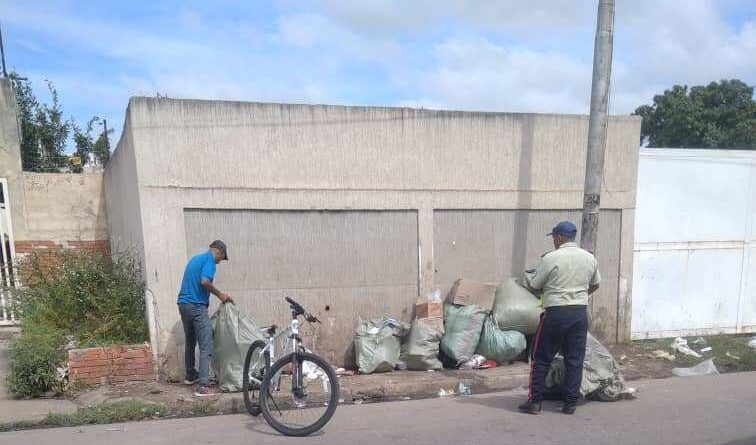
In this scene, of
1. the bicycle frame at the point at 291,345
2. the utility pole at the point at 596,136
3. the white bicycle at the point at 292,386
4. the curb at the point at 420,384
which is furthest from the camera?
the utility pole at the point at 596,136

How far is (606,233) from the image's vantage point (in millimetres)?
6852

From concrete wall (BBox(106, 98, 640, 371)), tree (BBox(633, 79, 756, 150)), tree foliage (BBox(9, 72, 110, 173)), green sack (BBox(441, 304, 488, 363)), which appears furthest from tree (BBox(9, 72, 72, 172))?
tree (BBox(633, 79, 756, 150))

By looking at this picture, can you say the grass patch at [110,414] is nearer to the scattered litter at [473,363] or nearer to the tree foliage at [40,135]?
the scattered litter at [473,363]

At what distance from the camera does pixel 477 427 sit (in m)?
4.26

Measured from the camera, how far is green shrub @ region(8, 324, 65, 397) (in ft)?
16.2

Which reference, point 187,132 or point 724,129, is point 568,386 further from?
point 724,129

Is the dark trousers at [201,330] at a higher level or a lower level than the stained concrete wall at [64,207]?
lower

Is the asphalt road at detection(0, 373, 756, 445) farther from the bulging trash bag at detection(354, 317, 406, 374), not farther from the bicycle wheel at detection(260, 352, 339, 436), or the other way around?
the bulging trash bag at detection(354, 317, 406, 374)

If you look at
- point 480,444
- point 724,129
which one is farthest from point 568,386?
point 724,129

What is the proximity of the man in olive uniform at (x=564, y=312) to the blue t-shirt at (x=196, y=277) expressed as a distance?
9.53ft

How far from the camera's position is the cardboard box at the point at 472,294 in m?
6.22

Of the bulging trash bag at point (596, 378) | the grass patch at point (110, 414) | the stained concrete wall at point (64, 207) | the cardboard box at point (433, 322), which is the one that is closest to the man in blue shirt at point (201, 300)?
the grass patch at point (110, 414)

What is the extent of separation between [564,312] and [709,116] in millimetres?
20735

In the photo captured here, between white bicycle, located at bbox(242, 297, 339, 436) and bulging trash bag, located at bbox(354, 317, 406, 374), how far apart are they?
1260mm
